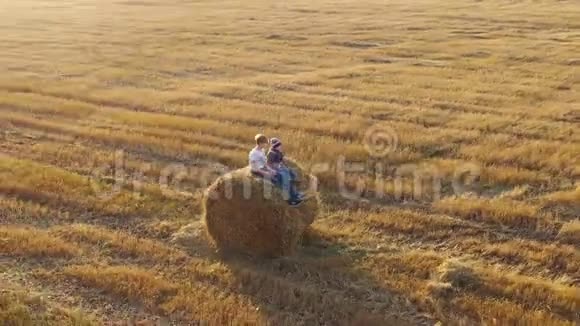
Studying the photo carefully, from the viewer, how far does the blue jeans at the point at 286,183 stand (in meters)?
10.5

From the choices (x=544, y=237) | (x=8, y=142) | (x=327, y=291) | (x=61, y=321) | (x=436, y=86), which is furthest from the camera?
(x=436, y=86)


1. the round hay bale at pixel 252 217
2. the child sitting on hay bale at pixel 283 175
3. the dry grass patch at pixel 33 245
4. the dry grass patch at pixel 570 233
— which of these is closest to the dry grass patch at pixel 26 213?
the dry grass patch at pixel 33 245

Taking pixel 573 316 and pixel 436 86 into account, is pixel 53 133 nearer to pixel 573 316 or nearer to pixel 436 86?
pixel 436 86

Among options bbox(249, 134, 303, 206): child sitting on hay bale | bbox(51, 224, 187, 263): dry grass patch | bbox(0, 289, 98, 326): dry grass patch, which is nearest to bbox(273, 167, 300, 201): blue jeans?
bbox(249, 134, 303, 206): child sitting on hay bale

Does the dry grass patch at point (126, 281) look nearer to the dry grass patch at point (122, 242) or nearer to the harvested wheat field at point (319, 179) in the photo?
the harvested wheat field at point (319, 179)

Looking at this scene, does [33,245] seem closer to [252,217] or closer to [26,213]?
[26,213]

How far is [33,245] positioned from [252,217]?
3.26 metres

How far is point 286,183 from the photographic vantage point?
10625mm

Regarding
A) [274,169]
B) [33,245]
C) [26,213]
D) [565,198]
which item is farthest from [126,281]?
[565,198]

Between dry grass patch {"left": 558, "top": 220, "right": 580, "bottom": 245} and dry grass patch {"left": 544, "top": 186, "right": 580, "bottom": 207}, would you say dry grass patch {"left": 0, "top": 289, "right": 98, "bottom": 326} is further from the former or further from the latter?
dry grass patch {"left": 544, "top": 186, "right": 580, "bottom": 207}

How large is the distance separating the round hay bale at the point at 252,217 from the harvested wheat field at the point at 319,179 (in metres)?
0.23

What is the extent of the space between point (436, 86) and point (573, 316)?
1420 cm

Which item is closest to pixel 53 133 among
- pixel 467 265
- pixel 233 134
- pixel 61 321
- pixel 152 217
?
pixel 233 134

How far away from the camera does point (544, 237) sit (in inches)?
429
